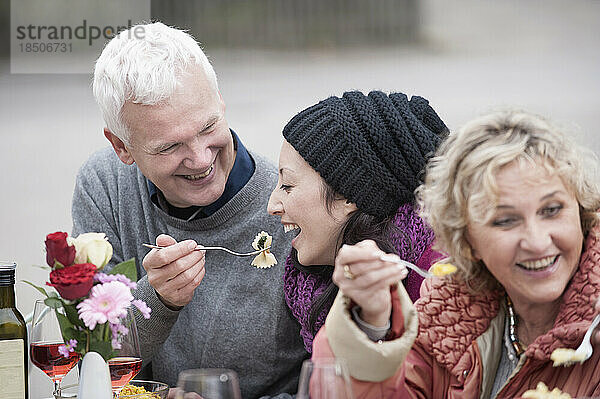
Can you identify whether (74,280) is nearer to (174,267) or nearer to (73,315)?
(73,315)

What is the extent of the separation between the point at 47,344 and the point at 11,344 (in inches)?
3.0

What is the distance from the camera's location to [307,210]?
1766mm

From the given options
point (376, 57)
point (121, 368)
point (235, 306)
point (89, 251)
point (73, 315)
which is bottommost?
point (235, 306)

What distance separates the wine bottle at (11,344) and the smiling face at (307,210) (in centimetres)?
63

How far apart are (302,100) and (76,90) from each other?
0.98m

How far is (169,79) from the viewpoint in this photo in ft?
6.34

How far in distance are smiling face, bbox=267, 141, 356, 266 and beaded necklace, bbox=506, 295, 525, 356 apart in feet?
1.54

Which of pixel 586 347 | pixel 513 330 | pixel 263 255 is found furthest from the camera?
pixel 263 255

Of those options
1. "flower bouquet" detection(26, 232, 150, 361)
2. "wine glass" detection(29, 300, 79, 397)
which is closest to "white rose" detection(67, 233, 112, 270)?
"flower bouquet" detection(26, 232, 150, 361)

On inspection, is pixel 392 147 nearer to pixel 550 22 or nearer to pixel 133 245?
pixel 133 245

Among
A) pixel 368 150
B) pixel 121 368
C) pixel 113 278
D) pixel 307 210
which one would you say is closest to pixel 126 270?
pixel 113 278

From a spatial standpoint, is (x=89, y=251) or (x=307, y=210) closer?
(x=89, y=251)

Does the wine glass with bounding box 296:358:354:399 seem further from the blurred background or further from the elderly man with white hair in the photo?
the blurred background

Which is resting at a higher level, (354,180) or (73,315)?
(354,180)
